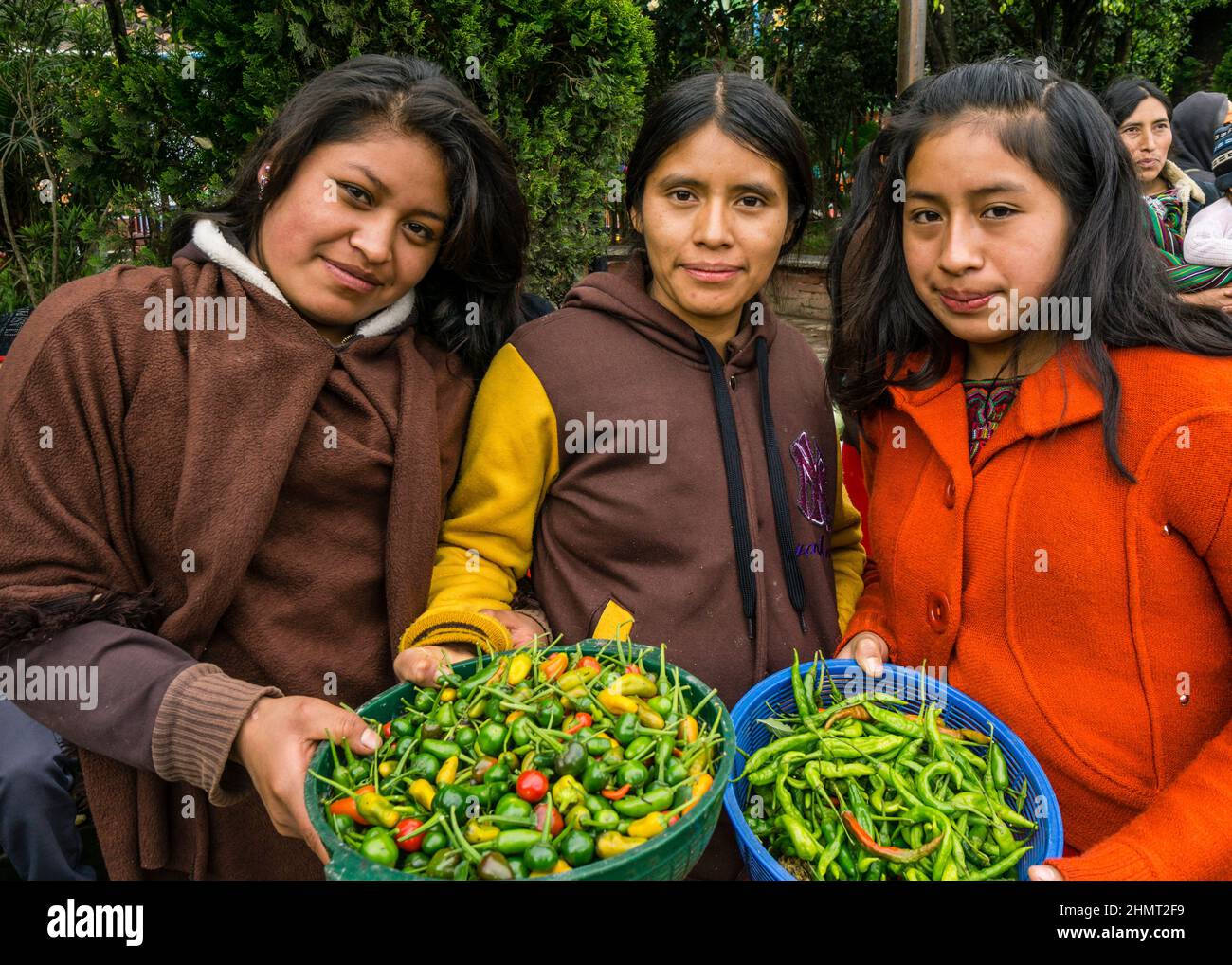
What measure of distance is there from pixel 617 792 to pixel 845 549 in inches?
51.5

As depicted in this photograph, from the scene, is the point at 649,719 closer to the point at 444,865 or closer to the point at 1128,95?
the point at 444,865

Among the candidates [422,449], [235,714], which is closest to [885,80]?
[422,449]

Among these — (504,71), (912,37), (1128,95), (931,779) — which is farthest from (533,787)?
(1128,95)

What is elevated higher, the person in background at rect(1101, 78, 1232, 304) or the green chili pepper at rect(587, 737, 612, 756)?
the person in background at rect(1101, 78, 1232, 304)

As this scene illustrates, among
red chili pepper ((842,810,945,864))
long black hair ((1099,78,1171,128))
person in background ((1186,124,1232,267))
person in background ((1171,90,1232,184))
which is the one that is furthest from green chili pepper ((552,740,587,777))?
person in background ((1171,90,1232,184))

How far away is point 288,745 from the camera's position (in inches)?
57.5

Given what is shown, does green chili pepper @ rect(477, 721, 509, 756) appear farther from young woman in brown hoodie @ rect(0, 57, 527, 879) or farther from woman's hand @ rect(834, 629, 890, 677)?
woman's hand @ rect(834, 629, 890, 677)

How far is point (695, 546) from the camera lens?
2018mm

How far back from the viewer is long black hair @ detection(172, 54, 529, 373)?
1.85m

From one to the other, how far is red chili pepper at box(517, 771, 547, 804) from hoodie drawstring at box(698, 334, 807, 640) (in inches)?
29.7

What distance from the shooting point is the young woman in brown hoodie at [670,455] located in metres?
2.00

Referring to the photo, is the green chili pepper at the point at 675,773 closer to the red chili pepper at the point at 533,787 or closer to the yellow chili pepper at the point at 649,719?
the yellow chili pepper at the point at 649,719

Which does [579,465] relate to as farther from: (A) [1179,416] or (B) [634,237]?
(A) [1179,416]

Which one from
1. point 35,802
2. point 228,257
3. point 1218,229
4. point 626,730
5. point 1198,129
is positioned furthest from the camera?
point 1198,129
